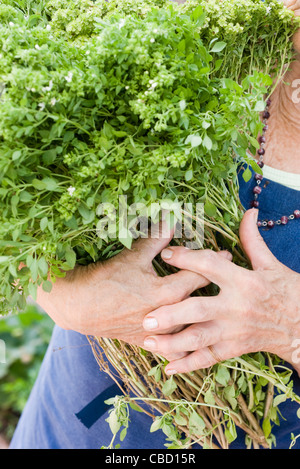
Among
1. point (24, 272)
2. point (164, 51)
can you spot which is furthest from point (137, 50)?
point (24, 272)

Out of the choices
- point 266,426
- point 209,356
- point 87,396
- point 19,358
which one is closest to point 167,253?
point 209,356

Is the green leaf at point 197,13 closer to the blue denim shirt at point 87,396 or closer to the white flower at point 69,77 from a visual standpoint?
the white flower at point 69,77

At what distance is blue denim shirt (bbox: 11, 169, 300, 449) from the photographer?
996mm

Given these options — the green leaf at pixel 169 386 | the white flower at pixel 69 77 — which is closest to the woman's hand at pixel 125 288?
the green leaf at pixel 169 386

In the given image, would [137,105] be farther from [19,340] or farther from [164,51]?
[19,340]

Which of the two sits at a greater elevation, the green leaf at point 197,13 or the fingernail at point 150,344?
the green leaf at point 197,13

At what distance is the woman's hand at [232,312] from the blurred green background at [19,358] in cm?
177

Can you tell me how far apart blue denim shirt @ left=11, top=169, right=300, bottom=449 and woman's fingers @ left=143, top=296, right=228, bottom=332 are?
0.82 feet

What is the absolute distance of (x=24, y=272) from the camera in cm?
75

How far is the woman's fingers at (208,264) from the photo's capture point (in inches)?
32.1

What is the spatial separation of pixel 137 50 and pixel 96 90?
3.0 inches

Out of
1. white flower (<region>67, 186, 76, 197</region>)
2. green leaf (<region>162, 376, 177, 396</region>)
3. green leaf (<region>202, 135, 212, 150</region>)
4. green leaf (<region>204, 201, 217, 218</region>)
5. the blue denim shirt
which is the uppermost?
green leaf (<region>202, 135, 212, 150</region>)

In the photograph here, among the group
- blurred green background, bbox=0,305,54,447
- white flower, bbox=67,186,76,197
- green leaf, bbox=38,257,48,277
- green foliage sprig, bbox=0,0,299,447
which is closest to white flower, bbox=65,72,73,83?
green foliage sprig, bbox=0,0,299,447

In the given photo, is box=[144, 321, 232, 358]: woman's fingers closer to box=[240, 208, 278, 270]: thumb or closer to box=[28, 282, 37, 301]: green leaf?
box=[240, 208, 278, 270]: thumb
